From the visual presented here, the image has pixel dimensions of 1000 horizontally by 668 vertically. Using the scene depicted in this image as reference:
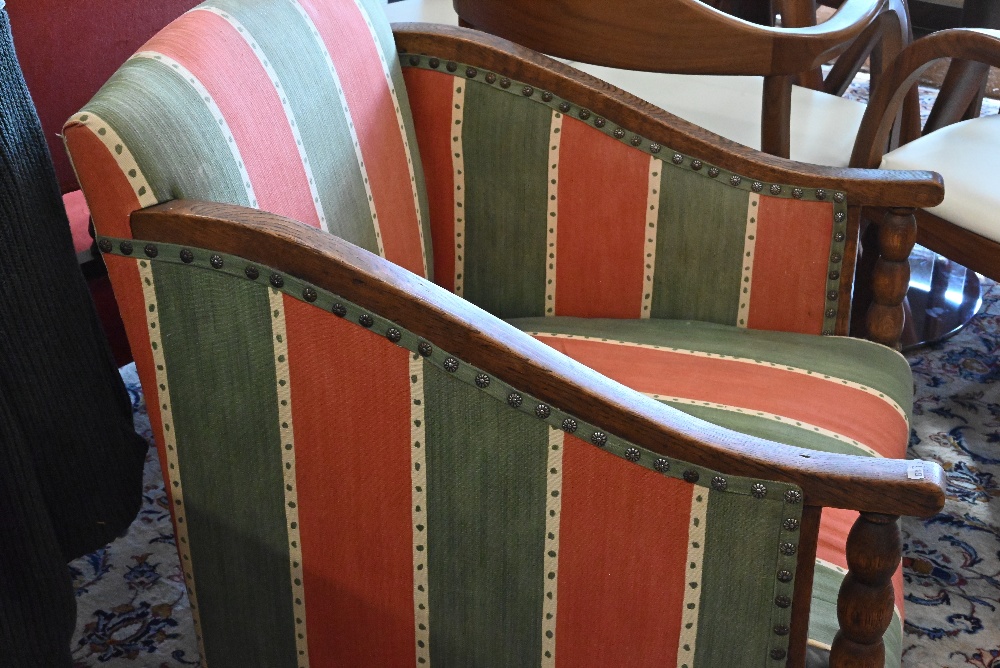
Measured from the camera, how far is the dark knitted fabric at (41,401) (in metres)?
0.88

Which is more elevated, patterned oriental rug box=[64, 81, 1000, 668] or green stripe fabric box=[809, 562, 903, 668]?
green stripe fabric box=[809, 562, 903, 668]

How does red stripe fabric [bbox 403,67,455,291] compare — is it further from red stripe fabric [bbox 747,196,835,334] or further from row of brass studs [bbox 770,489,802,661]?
row of brass studs [bbox 770,489,802,661]

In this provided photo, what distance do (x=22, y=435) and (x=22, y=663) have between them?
0.21 meters

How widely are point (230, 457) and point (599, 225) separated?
0.49 m

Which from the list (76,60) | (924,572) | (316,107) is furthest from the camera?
(924,572)

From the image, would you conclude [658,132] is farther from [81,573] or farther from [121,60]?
[81,573]

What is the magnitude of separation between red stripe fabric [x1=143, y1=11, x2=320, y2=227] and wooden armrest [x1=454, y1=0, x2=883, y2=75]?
2.08ft

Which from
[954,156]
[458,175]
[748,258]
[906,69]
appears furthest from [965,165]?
[458,175]

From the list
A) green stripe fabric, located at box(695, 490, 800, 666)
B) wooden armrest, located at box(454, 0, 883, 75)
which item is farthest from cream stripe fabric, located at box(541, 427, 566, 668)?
wooden armrest, located at box(454, 0, 883, 75)

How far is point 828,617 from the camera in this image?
77 centimetres

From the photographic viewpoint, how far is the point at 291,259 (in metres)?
0.74

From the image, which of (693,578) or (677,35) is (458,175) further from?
(693,578)

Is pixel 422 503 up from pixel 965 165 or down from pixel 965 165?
down

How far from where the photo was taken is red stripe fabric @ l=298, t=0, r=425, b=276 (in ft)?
3.28
